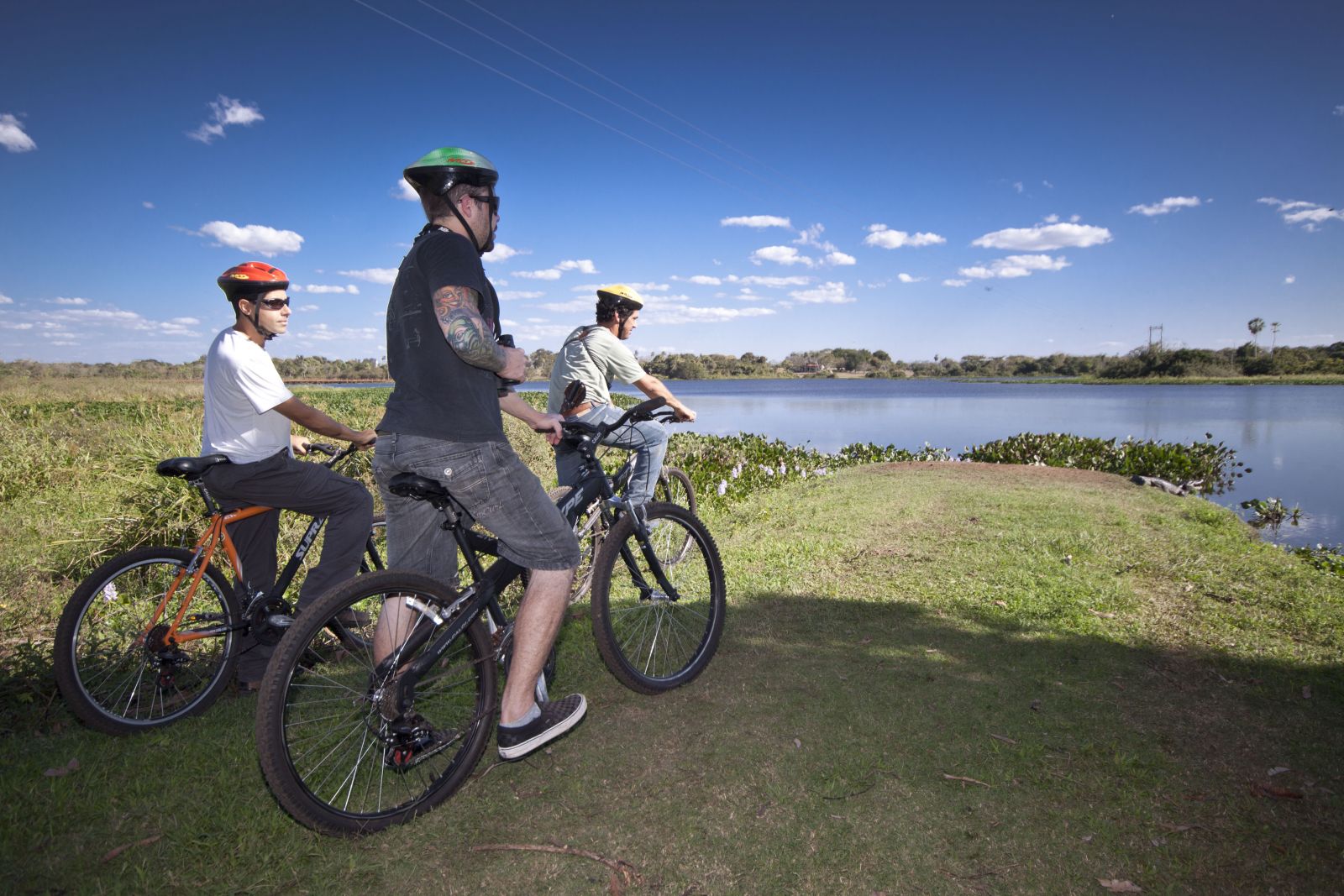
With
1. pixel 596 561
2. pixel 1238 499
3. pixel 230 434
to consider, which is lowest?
pixel 1238 499

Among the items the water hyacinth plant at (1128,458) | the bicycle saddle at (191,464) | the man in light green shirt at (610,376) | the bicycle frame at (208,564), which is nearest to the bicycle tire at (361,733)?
the bicycle frame at (208,564)

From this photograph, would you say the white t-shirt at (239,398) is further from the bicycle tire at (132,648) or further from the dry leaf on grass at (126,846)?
the dry leaf on grass at (126,846)

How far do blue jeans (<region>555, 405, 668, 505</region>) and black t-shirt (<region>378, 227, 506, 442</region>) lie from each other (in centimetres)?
230

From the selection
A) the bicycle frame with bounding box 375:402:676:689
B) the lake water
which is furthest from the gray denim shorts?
the lake water

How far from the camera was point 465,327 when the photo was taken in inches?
100

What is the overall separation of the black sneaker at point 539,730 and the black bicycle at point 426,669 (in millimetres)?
120

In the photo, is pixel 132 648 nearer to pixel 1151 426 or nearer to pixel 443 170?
pixel 443 170

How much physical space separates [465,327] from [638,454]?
2763 millimetres

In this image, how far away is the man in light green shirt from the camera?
17.1 ft

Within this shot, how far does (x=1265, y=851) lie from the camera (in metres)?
2.56

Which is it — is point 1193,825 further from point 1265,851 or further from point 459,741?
point 459,741

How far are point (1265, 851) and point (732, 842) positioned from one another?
196 centimetres

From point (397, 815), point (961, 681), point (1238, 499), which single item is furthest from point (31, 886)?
point (1238, 499)

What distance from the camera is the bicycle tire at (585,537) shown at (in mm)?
3768
